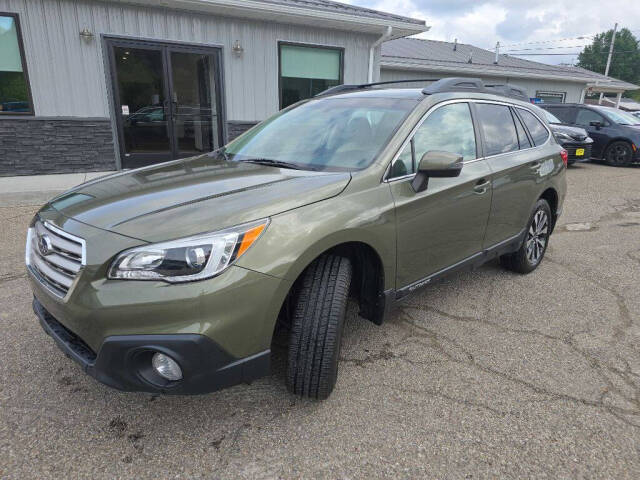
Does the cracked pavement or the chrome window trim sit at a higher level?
the chrome window trim

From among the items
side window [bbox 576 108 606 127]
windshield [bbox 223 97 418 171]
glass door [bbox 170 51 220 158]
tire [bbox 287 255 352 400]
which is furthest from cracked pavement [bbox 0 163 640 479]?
side window [bbox 576 108 606 127]

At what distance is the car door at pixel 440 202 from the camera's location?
267cm

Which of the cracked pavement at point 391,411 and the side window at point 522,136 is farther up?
the side window at point 522,136

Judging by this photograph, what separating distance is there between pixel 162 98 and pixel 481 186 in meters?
7.76

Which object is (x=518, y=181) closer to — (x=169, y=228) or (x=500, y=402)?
(x=500, y=402)

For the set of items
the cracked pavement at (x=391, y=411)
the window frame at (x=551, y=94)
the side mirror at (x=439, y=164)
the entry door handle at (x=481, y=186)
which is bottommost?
the cracked pavement at (x=391, y=411)

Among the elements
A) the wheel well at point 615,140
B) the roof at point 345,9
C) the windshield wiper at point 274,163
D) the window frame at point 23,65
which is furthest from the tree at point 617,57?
the windshield wiper at point 274,163

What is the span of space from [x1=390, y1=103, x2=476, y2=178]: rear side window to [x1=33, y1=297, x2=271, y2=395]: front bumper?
1.40 meters

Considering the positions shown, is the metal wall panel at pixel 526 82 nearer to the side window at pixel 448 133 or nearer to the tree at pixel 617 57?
the side window at pixel 448 133

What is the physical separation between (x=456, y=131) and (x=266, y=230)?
1.86 meters

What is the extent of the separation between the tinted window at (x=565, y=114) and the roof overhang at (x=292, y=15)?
5.19 metres

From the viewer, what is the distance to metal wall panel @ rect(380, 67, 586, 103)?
16703 mm

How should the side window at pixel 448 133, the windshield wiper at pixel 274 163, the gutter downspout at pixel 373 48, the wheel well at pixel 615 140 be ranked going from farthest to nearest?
the wheel well at pixel 615 140, the gutter downspout at pixel 373 48, the side window at pixel 448 133, the windshield wiper at pixel 274 163

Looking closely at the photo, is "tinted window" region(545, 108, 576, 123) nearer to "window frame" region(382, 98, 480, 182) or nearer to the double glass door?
the double glass door
